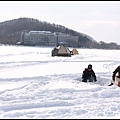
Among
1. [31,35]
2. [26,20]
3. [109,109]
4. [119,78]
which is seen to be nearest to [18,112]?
[109,109]

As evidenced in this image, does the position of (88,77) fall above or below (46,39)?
below

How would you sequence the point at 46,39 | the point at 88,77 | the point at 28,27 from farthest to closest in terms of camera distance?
the point at 28,27
the point at 46,39
the point at 88,77

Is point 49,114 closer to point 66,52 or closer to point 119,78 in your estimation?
point 119,78

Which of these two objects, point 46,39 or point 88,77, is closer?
point 88,77

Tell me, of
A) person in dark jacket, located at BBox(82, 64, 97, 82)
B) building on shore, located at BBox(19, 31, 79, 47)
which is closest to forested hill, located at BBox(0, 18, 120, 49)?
building on shore, located at BBox(19, 31, 79, 47)

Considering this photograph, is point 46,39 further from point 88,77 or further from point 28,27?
point 88,77

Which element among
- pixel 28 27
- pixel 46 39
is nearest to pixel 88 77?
pixel 46 39

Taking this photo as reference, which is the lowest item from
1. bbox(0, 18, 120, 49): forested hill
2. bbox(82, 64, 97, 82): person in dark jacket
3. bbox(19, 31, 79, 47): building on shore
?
bbox(82, 64, 97, 82): person in dark jacket

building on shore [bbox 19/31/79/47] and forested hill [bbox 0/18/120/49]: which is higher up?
forested hill [bbox 0/18/120/49]

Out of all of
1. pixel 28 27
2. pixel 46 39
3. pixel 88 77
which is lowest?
pixel 88 77

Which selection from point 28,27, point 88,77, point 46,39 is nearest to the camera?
point 88,77

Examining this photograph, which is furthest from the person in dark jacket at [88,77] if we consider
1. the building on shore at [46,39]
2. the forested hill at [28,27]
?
the forested hill at [28,27]

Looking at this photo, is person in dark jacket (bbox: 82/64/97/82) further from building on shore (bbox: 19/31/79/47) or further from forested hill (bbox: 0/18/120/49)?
forested hill (bbox: 0/18/120/49)

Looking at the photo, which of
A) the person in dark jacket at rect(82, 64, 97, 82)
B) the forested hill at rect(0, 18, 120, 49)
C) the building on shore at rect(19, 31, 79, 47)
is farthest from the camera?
the forested hill at rect(0, 18, 120, 49)
